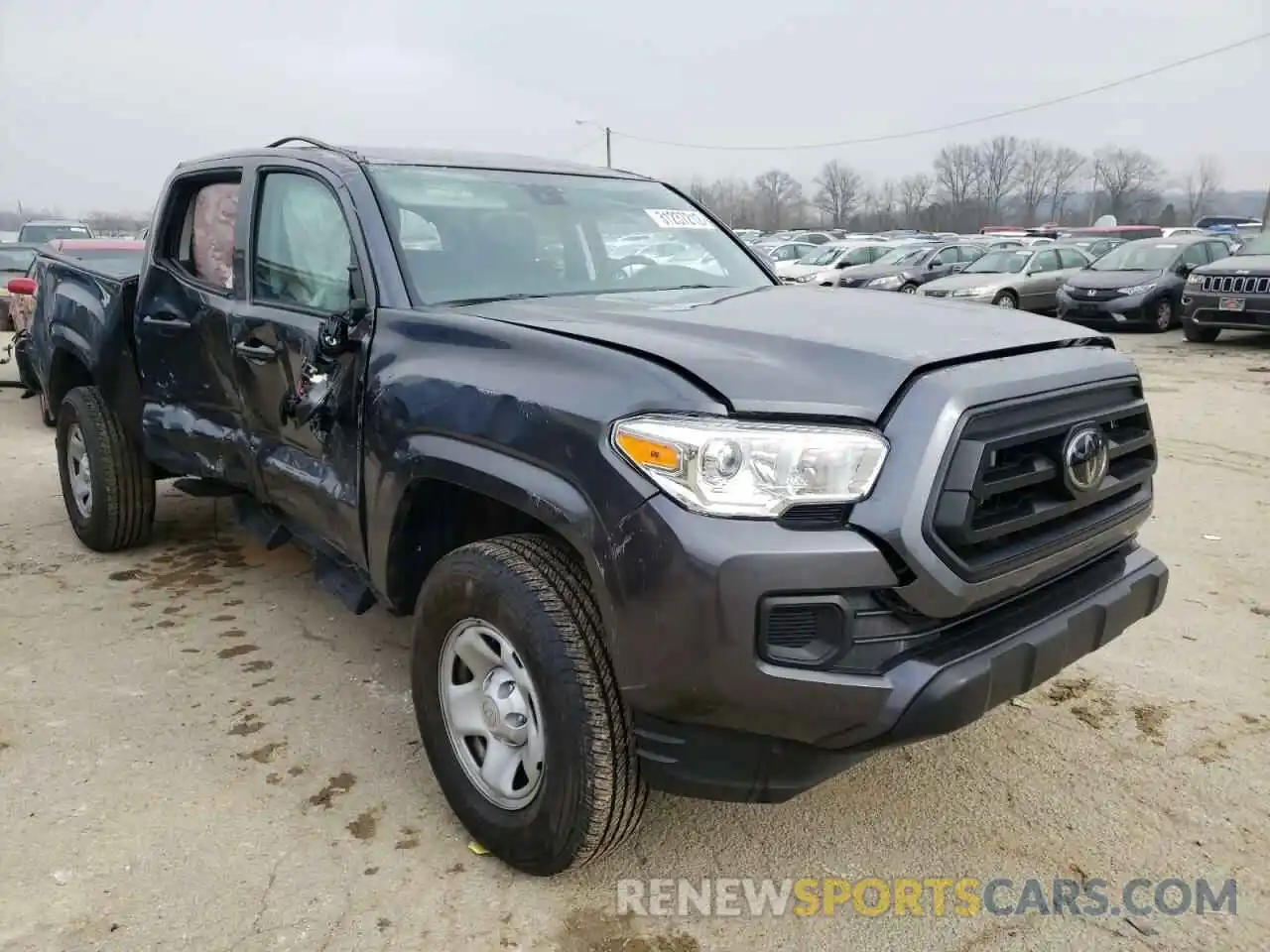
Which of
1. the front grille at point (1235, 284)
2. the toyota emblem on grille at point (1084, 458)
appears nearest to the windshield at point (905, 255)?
the front grille at point (1235, 284)

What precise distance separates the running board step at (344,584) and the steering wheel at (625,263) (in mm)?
1341

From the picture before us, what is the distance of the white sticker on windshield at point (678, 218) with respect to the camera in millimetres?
3762

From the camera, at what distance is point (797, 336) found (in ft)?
7.70

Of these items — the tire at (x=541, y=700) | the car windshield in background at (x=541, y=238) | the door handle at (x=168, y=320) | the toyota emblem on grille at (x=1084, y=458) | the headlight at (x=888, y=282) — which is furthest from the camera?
the headlight at (x=888, y=282)

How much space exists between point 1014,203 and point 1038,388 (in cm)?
9706

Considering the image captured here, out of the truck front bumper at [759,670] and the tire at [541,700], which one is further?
the tire at [541,700]

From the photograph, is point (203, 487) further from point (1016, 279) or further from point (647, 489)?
point (1016, 279)

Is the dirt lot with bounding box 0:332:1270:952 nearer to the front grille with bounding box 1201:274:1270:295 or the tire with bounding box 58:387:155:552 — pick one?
the tire with bounding box 58:387:155:552

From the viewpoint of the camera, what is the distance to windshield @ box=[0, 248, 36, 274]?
14.8 metres

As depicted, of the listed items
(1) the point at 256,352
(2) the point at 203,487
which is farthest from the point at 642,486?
(2) the point at 203,487

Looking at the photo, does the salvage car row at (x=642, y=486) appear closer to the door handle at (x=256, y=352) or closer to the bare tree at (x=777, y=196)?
the door handle at (x=256, y=352)

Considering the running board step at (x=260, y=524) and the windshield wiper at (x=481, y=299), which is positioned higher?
the windshield wiper at (x=481, y=299)

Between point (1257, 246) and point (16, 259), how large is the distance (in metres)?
18.3

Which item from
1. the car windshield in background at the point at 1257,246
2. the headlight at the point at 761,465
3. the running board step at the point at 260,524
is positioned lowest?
the running board step at the point at 260,524
